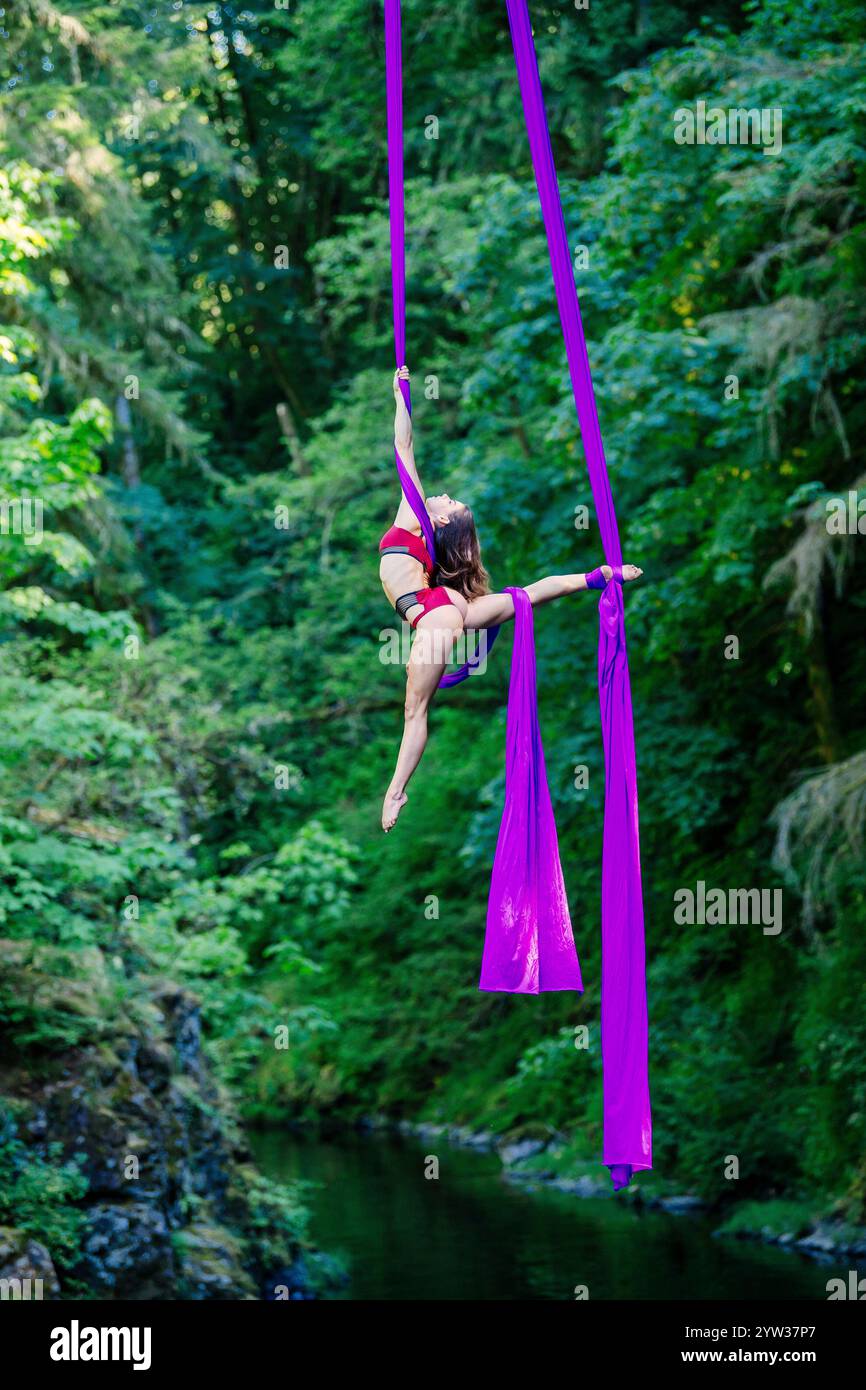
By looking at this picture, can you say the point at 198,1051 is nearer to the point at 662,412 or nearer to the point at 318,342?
the point at 662,412

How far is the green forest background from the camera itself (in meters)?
10.0

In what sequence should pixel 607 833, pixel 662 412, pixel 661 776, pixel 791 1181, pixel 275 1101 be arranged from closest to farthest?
pixel 607 833 → pixel 662 412 → pixel 791 1181 → pixel 661 776 → pixel 275 1101

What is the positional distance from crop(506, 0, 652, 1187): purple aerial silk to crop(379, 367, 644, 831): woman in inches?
11.6

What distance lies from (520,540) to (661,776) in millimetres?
2118

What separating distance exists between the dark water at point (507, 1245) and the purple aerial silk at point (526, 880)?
21.7 ft

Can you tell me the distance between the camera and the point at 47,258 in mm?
14594

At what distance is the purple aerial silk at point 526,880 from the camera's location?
15.6 feet

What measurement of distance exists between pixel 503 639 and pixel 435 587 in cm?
1063

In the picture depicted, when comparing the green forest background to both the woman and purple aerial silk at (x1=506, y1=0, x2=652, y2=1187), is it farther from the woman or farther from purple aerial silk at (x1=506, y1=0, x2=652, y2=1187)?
purple aerial silk at (x1=506, y1=0, x2=652, y2=1187)

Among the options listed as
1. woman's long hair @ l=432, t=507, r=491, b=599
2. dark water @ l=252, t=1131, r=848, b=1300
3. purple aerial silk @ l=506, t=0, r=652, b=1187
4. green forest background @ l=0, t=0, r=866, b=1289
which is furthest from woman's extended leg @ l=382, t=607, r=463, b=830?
dark water @ l=252, t=1131, r=848, b=1300

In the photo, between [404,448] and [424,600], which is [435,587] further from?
[404,448]

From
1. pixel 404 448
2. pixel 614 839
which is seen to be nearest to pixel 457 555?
pixel 404 448

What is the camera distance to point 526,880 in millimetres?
4855
